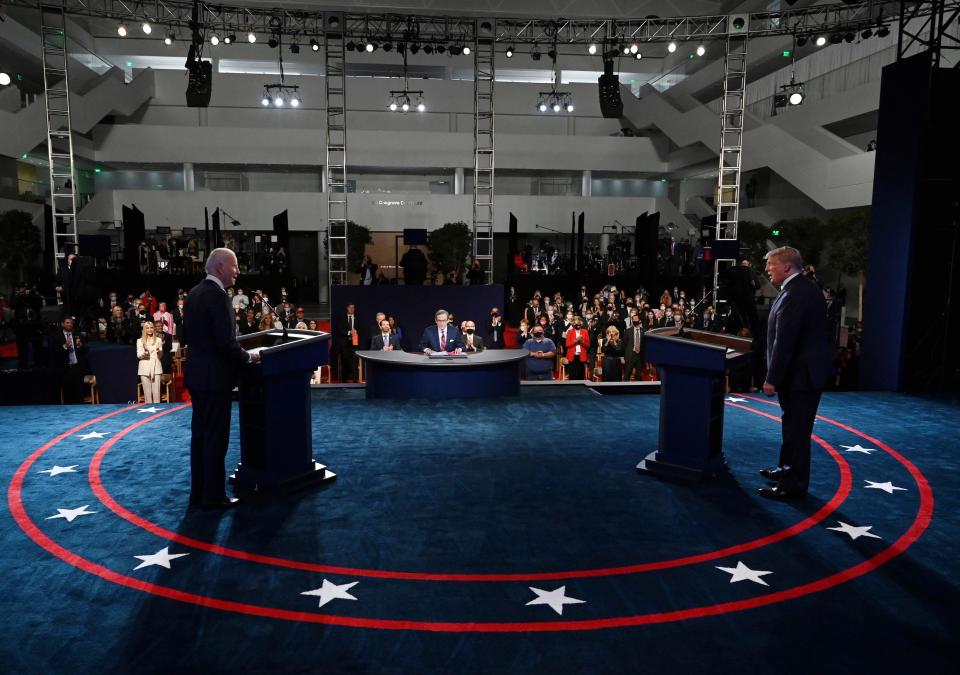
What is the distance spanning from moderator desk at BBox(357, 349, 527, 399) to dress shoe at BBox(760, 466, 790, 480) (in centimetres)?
359

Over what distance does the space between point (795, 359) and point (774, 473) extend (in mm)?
953

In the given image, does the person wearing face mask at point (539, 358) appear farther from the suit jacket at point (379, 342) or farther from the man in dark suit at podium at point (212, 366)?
A: the man in dark suit at podium at point (212, 366)

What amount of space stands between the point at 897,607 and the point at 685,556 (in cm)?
101

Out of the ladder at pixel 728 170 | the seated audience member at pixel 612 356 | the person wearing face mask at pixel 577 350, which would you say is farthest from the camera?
the ladder at pixel 728 170

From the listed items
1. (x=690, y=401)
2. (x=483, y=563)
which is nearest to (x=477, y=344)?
(x=690, y=401)

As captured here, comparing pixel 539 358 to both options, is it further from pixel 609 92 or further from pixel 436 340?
pixel 609 92

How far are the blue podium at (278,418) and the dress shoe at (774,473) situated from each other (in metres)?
3.30

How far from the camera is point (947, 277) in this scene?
8.41 metres

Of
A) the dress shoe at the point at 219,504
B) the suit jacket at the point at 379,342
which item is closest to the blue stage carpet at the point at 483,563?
the dress shoe at the point at 219,504

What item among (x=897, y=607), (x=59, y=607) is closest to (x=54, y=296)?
(x=59, y=607)

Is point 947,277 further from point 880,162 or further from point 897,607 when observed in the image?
point 897,607

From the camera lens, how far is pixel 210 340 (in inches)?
165

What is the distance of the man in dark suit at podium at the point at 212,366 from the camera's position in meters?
4.13

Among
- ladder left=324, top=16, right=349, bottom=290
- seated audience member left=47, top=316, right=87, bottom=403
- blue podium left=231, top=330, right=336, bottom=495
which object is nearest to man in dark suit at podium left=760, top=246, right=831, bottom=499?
blue podium left=231, top=330, right=336, bottom=495
